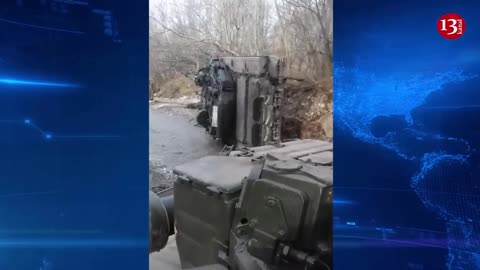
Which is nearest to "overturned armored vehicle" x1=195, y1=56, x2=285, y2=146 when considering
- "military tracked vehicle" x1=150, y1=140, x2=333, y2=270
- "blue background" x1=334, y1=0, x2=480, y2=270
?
"military tracked vehicle" x1=150, y1=140, x2=333, y2=270

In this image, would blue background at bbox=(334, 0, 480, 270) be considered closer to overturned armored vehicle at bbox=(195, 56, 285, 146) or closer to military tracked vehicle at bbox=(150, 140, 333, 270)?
military tracked vehicle at bbox=(150, 140, 333, 270)

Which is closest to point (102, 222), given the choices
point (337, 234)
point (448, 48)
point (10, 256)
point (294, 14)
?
point (10, 256)

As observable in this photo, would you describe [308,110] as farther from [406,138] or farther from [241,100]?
[406,138]

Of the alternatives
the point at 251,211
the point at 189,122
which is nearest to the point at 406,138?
the point at 251,211

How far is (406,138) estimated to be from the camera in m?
1.30

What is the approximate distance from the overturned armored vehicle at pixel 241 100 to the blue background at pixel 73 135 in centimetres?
109

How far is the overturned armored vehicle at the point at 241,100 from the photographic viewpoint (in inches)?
98.3

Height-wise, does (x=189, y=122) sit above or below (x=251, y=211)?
above

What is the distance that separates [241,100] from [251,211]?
93 centimetres

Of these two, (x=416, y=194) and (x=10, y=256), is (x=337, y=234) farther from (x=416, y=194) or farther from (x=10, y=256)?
(x=10, y=256)

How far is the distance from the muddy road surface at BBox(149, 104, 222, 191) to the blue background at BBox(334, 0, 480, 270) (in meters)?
0.86

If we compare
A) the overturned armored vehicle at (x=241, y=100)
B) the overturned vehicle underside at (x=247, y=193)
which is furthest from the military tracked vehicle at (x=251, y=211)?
the overturned armored vehicle at (x=241, y=100)

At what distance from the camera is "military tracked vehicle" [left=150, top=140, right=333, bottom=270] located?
1.87 metres

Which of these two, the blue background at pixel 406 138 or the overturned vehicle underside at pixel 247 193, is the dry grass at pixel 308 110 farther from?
the blue background at pixel 406 138
